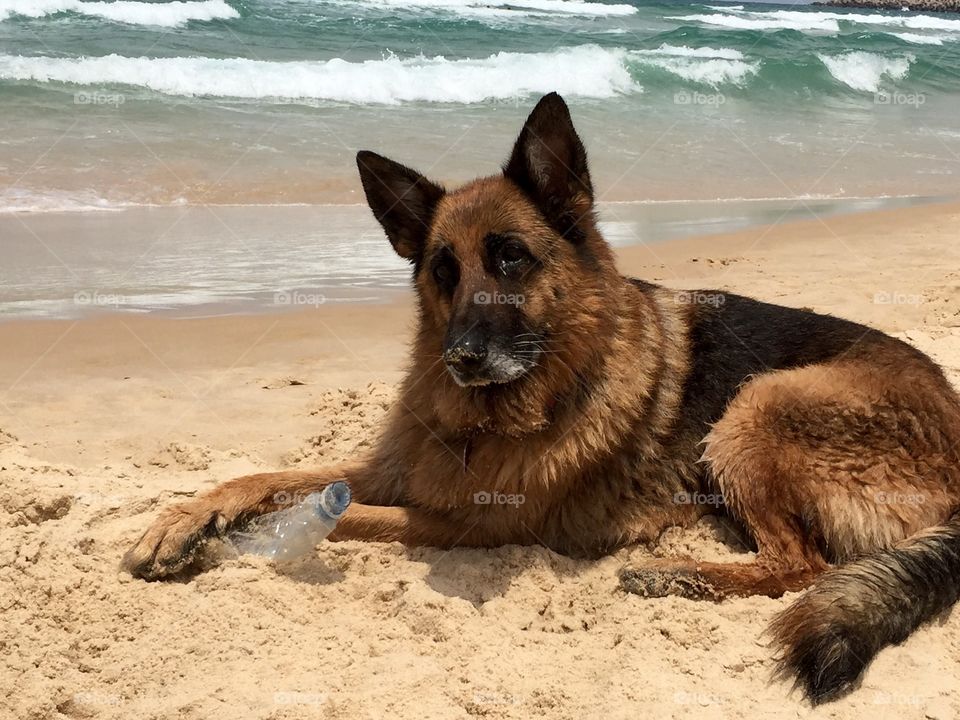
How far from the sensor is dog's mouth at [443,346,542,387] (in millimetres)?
4016

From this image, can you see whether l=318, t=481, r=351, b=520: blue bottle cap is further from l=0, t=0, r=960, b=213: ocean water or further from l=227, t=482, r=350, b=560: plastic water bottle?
l=0, t=0, r=960, b=213: ocean water

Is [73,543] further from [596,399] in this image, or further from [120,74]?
[120,74]

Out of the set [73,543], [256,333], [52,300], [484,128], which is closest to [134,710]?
[73,543]

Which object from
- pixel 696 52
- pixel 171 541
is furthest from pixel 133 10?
pixel 171 541

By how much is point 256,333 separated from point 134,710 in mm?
4291

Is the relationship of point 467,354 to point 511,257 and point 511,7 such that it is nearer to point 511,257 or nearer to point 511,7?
point 511,257

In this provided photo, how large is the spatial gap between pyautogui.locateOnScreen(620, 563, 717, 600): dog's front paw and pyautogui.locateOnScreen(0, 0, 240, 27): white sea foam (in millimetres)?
21507

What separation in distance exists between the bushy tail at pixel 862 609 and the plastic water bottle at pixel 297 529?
1983mm

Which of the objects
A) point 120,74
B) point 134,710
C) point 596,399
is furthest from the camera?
point 120,74

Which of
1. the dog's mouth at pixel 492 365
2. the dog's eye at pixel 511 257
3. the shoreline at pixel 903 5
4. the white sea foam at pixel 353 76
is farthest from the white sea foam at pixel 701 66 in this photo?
the shoreline at pixel 903 5

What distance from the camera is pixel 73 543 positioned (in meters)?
4.24

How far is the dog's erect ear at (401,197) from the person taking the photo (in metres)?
4.62

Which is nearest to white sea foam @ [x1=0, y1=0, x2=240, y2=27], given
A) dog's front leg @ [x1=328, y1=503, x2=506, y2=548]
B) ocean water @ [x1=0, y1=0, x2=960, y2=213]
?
ocean water @ [x1=0, y1=0, x2=960, y2=213]

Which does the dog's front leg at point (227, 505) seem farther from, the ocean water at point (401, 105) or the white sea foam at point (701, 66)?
the white sea foam at point (701, 66)
